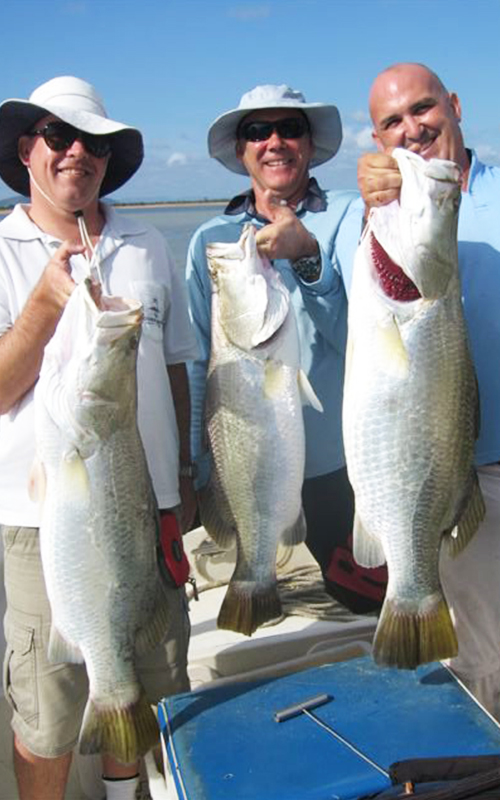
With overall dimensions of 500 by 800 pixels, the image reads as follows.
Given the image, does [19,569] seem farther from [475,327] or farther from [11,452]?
[475,327]

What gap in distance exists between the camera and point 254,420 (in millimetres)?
3076

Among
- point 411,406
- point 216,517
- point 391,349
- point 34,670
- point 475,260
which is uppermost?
point 475,260

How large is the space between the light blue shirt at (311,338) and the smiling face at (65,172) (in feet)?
2.25

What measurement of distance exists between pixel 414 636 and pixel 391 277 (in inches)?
49.9

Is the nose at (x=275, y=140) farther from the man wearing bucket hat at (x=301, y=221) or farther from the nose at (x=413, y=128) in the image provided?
the nose at (x=413, y=128)

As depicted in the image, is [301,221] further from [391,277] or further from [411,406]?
[411,406]

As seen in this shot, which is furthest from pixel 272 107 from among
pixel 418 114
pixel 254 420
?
pixel 254 420

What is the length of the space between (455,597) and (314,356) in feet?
4.17

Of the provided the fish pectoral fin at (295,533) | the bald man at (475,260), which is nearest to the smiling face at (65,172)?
the bald man at (475,260)

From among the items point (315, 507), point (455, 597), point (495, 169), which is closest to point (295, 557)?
point (315, 507)

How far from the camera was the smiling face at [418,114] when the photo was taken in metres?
3.33

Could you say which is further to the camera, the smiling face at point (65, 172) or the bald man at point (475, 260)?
the bald man at point (475, 260)

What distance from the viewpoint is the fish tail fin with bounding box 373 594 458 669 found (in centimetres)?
283

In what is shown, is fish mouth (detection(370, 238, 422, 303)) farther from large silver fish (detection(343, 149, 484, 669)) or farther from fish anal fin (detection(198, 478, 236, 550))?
fish anal fin (detection(198, 478, 236, 550))
